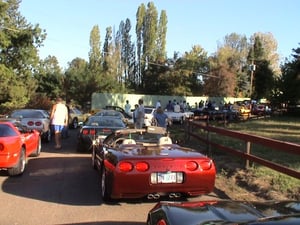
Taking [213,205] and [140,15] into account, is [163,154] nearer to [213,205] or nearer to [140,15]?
[213,205]

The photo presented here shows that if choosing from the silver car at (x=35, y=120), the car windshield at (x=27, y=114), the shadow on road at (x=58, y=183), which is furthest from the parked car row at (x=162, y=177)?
the car windshield at (x=27, y=114)

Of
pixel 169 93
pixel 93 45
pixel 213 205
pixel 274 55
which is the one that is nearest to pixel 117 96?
pixel 169 93

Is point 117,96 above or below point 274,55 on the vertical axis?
below

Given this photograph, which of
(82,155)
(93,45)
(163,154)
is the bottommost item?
(82,155)

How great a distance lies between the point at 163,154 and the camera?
7.85 metres

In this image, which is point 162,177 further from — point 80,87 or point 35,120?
point 80,87

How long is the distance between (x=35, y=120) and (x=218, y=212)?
15480mm

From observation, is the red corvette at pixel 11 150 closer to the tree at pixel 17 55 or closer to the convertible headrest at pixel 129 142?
the convertible headrest at pixel 129 142

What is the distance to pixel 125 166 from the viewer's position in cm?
746

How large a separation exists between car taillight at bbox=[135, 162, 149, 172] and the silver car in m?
11.8

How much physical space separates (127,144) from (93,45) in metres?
80.0

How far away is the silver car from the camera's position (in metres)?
18.6

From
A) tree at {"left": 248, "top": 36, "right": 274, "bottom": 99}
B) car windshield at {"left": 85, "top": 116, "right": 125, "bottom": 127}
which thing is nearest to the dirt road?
car windshield at {"left": 85, "top": 116, "right": 125, "bottom": 127}

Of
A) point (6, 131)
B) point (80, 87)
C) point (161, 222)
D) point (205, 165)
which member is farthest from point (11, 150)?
point (80, 87)
